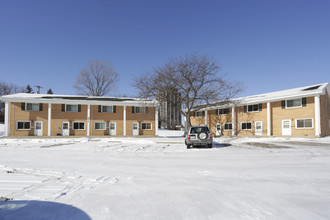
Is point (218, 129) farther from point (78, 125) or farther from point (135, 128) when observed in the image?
point (78, 125)

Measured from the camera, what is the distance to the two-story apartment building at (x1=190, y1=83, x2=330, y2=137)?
23.6 meters

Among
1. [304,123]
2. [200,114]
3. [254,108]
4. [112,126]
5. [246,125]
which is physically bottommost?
[112,126]

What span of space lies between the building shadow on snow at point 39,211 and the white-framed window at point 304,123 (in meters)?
27.0

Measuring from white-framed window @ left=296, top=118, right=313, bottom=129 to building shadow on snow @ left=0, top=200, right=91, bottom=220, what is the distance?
27.0m

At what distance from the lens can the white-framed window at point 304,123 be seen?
23.7 m

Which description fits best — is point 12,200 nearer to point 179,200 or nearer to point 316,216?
point 179,200

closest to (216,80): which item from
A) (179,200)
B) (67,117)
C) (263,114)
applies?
(263,114)

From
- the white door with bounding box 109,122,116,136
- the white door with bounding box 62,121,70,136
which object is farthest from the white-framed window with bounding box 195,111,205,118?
the white door with bounding box 62,121,70,136

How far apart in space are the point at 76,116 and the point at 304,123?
29525mm

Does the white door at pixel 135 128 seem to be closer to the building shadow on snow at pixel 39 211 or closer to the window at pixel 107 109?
the window at pixel 107 109

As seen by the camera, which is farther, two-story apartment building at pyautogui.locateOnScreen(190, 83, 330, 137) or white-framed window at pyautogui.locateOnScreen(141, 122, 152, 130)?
white-framed window at pyautogui.locateOnScreen(141, 122, 152, 130)

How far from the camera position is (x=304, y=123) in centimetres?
2425

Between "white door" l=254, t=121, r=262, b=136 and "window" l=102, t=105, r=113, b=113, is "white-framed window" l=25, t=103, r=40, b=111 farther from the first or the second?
"white door" l=254, t=121, r=262, b=136

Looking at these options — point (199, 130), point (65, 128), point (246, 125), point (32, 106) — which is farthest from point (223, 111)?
point (32, 106)
